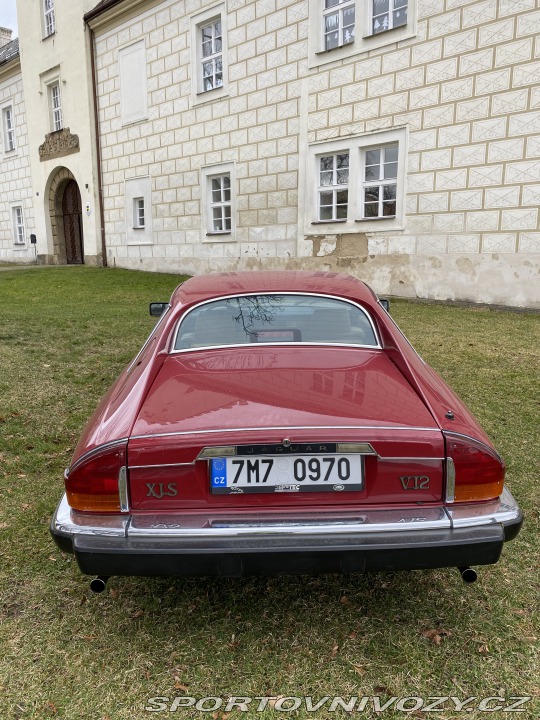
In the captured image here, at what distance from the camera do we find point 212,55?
49.9 ft

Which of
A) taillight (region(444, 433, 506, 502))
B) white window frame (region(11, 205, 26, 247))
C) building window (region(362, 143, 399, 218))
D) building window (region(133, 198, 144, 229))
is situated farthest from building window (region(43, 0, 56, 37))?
taillight (region(444, 433, 506, 502))

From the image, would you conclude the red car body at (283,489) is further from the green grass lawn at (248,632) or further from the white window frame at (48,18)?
the white window frame at (48,18)

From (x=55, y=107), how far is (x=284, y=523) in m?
23.7

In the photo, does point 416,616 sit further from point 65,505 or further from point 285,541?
point 65,505

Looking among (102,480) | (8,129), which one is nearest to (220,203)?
(102,480)

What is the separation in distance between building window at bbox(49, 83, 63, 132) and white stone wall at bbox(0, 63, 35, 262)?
2.53m

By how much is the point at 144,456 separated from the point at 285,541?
0.61 meters

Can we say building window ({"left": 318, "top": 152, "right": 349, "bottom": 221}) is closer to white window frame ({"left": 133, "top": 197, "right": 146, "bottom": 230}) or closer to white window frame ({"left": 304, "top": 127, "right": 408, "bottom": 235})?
white window frame ({"left": 304, "top": 127, "right": 408, "bottom": 235})

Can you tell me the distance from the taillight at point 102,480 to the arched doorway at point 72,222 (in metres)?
21.9

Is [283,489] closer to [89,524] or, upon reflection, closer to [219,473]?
[219,473]

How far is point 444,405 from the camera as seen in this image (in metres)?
2.37

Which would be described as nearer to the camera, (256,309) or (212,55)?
(256,309)

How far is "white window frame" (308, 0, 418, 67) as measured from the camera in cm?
1114

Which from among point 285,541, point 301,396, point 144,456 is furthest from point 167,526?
point 301,396
